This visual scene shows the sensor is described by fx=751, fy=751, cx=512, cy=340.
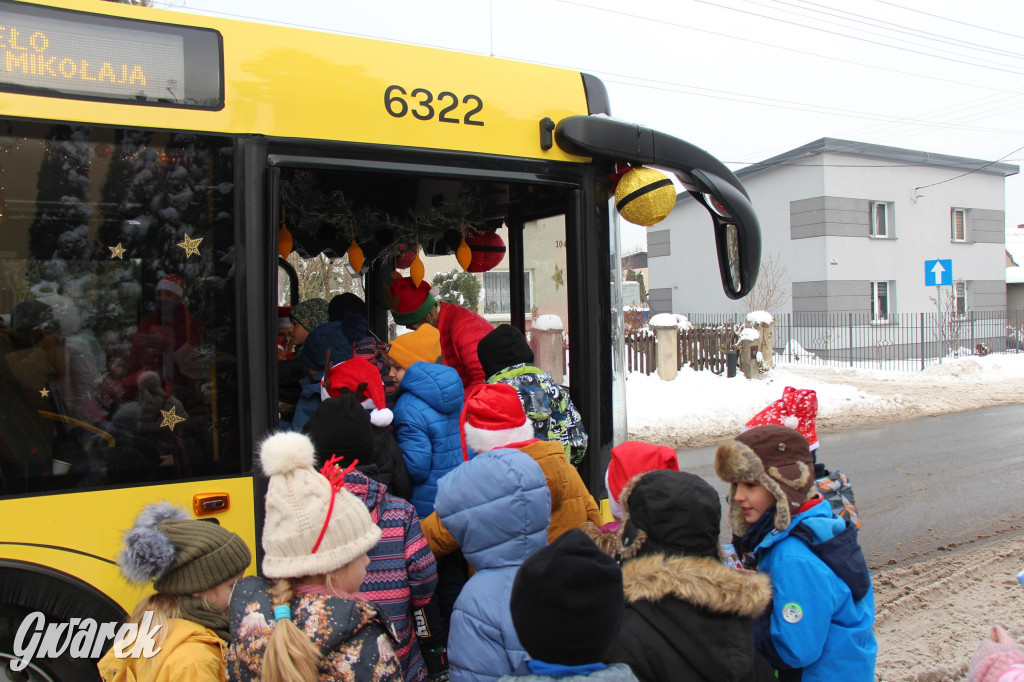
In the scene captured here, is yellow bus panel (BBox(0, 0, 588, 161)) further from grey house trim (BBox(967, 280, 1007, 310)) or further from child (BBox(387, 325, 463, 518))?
grey house trim (BBox(967, 280, 1007, 310))

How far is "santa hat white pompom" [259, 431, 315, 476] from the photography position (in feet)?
6.72

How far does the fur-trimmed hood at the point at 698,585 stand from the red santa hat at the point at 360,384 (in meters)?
1.77

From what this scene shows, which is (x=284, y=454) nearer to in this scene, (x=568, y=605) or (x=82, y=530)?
(x=568, y=605)

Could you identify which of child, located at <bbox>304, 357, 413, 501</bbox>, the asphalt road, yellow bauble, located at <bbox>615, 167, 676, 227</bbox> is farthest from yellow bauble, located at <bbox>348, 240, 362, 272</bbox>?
the asphalt road

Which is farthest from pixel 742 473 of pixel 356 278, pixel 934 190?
pixel 934 190

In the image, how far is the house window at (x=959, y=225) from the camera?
3141 cm

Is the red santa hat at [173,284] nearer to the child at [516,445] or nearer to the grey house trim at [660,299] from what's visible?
the child at [516,445]

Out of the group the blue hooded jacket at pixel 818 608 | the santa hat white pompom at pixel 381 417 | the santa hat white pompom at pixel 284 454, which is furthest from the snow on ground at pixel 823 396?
the santa hat white pompom at pixel 284 454

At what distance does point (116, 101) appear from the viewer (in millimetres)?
2670

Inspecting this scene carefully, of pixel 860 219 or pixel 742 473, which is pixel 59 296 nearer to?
pixel 742 473

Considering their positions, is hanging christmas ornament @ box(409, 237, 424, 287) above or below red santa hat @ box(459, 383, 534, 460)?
above

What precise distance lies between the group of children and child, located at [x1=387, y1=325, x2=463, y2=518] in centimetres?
42

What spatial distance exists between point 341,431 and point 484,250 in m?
2.24

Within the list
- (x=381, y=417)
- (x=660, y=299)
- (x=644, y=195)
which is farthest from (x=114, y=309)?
(x=660, y=299)
